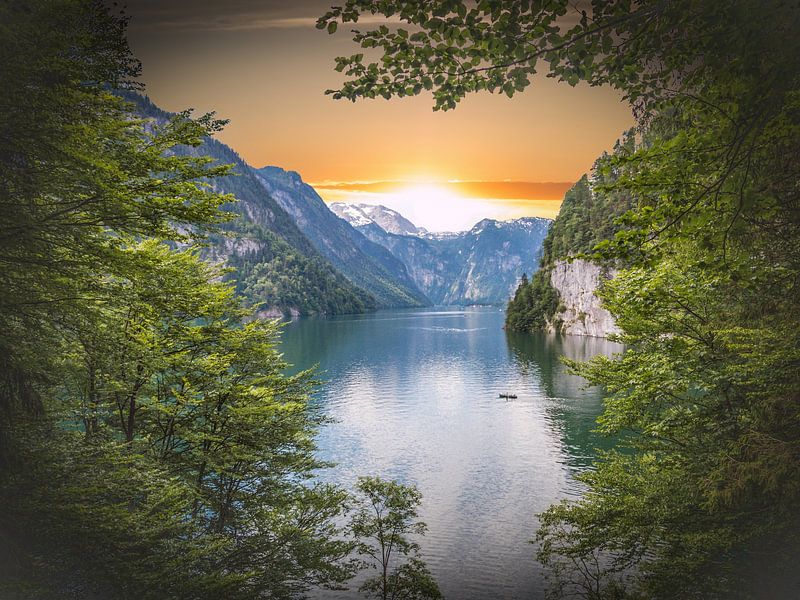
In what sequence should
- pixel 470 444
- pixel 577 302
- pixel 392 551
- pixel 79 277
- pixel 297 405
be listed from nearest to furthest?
pixel 79 277 < pixel 297 405 < pixel 392 551 < pixel 470 444 < pixel 577 302

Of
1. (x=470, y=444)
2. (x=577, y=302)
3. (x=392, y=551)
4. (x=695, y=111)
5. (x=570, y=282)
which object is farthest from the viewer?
(x=570, y=282)

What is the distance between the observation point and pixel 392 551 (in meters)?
24.8

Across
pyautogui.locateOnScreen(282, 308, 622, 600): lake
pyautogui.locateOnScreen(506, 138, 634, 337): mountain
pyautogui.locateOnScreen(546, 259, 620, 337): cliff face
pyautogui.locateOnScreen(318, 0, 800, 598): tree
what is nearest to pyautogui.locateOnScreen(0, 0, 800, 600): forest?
pyautogui.locateOnScreen(318, 0, 800, 598): tree

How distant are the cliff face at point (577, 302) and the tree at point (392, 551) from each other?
10767cm

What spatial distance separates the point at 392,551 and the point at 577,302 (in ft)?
400

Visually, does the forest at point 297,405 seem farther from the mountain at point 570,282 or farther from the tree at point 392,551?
the mountain at point 570,282

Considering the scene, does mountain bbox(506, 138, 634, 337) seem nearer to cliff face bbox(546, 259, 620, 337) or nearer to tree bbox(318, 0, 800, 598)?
cliff face bbox(546, 259, 620, 337)

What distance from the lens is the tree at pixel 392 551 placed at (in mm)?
19625

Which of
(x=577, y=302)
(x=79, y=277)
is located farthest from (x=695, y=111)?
(x=577, y=302)

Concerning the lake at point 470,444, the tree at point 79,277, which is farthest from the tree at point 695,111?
the lake at point 470,444

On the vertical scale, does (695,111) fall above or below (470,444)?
above

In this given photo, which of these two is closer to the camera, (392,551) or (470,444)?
(392,551)

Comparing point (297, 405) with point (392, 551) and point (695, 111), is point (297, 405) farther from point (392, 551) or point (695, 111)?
point (695, 111)

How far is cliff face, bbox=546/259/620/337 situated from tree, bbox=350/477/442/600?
108 metres
